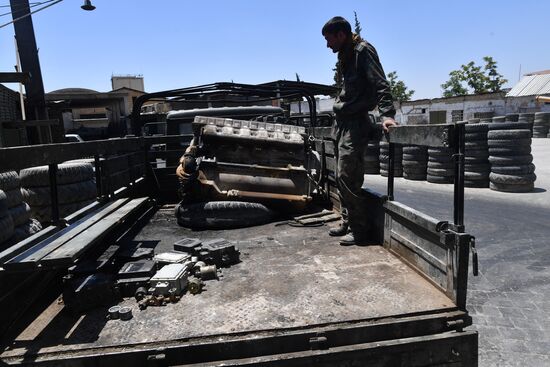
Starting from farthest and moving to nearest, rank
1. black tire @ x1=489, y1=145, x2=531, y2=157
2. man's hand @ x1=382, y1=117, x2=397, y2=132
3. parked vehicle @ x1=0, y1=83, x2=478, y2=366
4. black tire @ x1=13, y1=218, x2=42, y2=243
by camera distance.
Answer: black tire @ x1=489, y1=145, x2=531, y2=157
black tire @ x1=13, y1=218, x2=42, y2=243
man's hand @ x1=382, y1=117, x2=397, y2=132
parked vehicle @ x1=0, y1=83, x2=478, y2=366

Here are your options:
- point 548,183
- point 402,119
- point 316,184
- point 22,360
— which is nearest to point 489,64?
point 402,119

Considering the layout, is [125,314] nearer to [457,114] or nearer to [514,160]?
[514,160]

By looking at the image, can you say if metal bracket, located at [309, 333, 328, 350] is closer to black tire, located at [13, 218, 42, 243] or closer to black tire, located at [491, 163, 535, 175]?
black tire, located at [13, 218, 42, 243]

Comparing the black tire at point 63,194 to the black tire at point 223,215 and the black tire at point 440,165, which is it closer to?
the black tire at point 223,215

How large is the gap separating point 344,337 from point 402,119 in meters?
33.1

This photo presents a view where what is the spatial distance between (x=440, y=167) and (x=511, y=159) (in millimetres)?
1825

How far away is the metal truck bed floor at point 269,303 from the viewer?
2080mm

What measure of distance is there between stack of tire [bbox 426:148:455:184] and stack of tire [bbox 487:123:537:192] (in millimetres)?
1080

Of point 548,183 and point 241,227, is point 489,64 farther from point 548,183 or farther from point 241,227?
point 241,227

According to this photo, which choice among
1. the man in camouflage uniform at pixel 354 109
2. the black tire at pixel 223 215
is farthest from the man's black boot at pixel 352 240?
the black tire at pixel 223 215

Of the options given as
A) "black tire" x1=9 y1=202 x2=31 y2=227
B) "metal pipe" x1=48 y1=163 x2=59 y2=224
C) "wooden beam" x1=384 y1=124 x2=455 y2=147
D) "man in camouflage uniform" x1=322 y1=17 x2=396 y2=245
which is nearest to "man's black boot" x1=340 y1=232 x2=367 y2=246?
"man in camouflage uniform" x1=322 y1=17 x2=396 y2=245

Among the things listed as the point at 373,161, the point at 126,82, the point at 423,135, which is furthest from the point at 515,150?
the point at 126,82

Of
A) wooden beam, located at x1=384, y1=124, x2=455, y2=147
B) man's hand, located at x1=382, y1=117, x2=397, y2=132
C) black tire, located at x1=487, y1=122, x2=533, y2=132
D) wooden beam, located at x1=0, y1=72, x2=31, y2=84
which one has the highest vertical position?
wooden beam, located at x1=0, y1=72, x2=31, y2=84

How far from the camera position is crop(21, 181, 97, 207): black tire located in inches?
228
